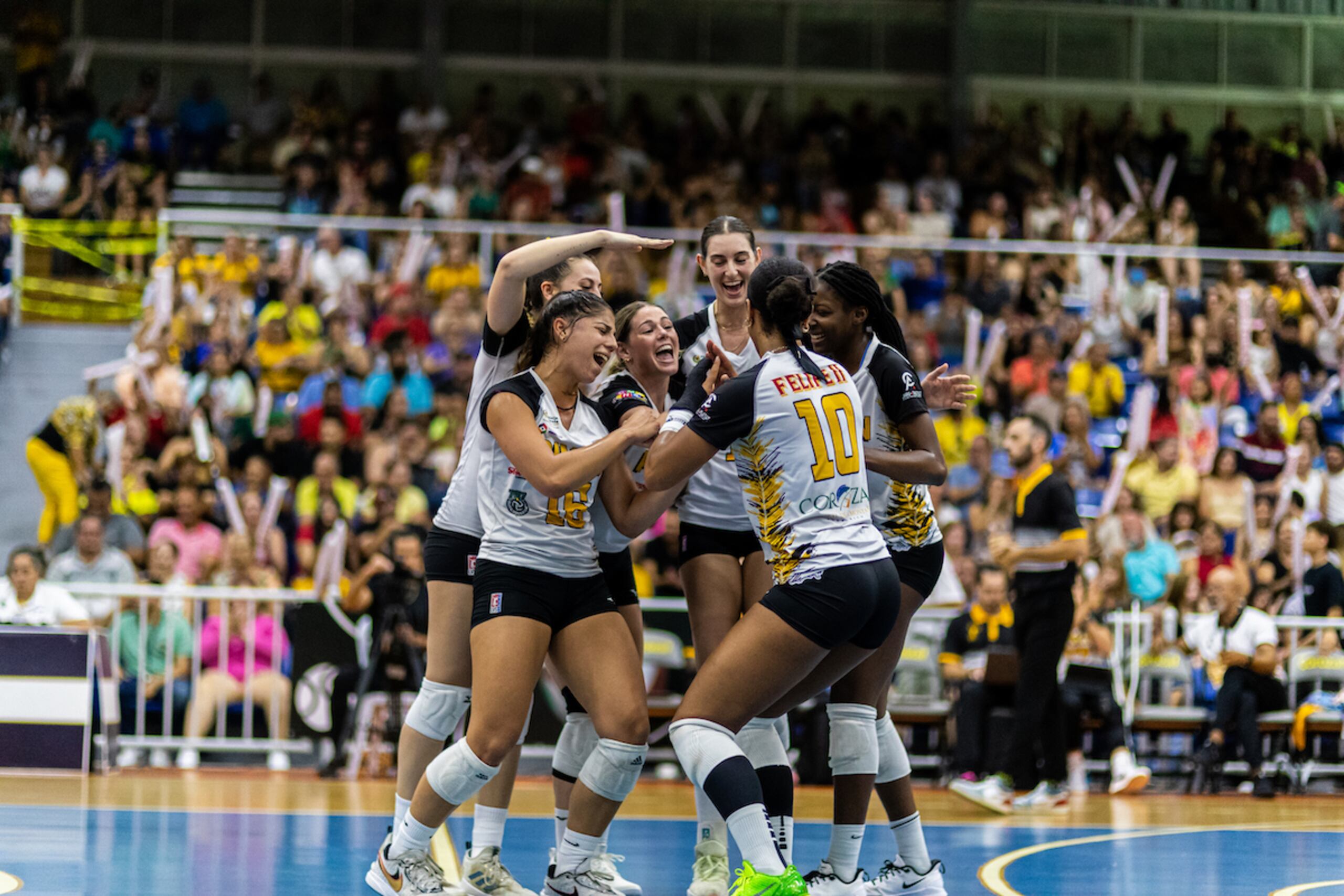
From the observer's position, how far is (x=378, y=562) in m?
11.2

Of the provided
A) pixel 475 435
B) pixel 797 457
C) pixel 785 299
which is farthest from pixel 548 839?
pixel 785 299

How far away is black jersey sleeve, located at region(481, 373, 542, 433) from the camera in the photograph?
578 centimetres

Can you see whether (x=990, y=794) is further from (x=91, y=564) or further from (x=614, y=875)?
(x=91, y=564)

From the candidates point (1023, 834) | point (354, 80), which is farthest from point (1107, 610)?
point (354, 80)

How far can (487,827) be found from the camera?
20.2ft

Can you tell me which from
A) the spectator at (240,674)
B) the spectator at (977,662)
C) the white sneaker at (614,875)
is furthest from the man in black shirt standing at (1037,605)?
the spectator at (240,674)

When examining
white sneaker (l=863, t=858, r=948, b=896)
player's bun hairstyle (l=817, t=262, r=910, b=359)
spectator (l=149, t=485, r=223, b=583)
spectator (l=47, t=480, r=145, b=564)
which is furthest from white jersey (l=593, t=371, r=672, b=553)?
spectator (l=47, t=480, r=145, b=564)

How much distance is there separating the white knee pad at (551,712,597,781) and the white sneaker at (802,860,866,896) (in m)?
0.99

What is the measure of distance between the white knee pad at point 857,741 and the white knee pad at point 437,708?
1399mm

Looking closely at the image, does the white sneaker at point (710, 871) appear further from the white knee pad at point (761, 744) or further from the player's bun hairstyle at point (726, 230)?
the player's bun hairstyle at point (726, 230)

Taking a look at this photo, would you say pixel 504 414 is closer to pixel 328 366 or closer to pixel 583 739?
pixel 583 739

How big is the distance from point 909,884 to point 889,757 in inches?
19.4

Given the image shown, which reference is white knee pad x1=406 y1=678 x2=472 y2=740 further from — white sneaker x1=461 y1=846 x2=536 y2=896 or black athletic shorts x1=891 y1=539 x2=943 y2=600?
black athletic shorts x1=891 y1=539 x2=943 y2=600

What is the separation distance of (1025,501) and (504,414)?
4.68 metres
